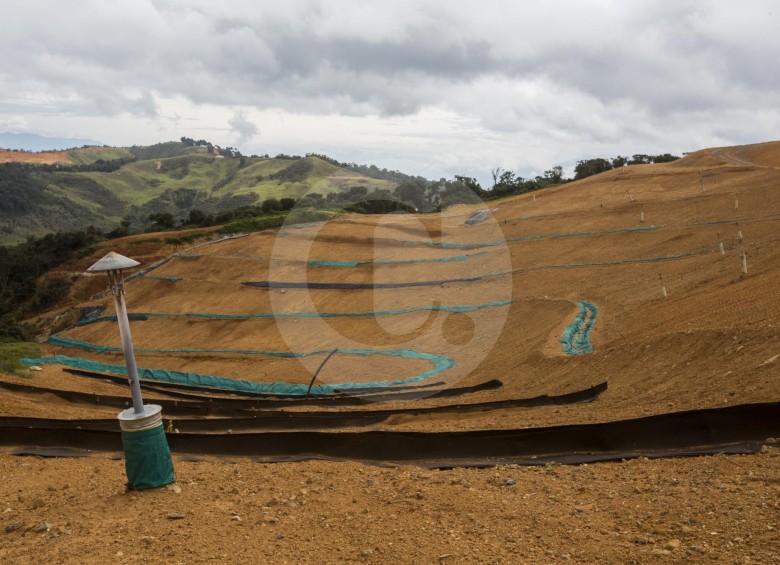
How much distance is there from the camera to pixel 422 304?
82.0 feet

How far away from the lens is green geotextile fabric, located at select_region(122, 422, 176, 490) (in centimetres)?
680

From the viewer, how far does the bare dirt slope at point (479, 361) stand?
5215mm

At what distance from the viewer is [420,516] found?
5.68 m

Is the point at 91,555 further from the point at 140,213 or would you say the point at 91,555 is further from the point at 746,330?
the point at 140,213

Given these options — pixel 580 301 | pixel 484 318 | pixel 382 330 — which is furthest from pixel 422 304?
pixel 580 301

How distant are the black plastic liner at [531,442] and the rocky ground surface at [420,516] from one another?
451 mm

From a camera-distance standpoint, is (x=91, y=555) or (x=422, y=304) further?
(x=422, y=304)

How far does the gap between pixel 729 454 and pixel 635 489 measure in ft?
5.06

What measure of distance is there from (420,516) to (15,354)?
22.5 meters

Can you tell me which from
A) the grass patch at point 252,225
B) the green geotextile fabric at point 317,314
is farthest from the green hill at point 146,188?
the green geotextile fabric at point 317,314

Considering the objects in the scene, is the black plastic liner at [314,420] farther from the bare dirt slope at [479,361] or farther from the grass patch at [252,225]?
the grass patch at [252,225]

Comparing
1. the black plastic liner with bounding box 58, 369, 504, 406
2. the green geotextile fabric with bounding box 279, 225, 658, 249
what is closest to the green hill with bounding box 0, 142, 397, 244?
the green geotextile fabric with bounding box 279, 225, 658, 249

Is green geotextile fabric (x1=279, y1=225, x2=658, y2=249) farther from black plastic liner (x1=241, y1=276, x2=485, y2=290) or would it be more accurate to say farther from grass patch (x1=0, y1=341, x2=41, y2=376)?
grass patch (x1=0, y1=341, x2=41, y2=376)

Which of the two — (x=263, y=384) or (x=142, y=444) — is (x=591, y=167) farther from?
(x=142, y=444)
